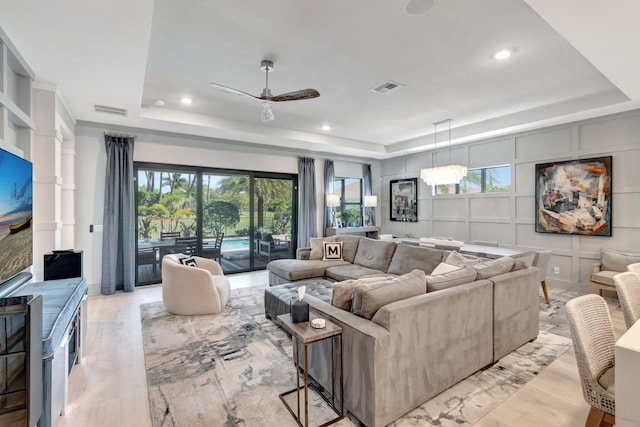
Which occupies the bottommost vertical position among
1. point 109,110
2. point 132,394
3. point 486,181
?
point 132,394

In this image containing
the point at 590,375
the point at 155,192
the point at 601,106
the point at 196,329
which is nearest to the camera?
the point at 590,375

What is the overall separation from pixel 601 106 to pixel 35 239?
6.90 metres

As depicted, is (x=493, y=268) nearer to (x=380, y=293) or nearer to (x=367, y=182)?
(x=380, y=293)

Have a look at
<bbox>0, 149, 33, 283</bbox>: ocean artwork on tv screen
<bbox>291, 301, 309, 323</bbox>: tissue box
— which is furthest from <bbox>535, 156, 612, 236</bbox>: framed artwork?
<bbox>0, 149, 33, 283</bbox>: ocean artwork on tv screen

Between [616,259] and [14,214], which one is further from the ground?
[14,214]

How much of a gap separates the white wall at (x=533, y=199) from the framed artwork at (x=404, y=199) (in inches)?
6.3

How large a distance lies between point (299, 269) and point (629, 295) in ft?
10.9


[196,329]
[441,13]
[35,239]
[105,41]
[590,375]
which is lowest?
[196,329]

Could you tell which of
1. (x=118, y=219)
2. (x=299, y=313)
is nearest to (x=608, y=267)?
(x=299, y=313)

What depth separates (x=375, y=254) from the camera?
4.60 m

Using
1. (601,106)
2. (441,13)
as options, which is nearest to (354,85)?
(441,13)

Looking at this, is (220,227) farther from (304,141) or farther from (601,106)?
(601,106)

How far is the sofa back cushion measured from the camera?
14.5 feet

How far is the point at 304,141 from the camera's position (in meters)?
5.92
